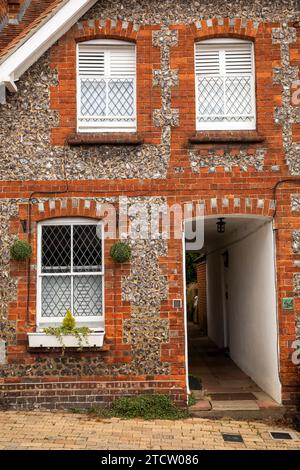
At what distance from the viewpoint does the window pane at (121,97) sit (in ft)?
29.9

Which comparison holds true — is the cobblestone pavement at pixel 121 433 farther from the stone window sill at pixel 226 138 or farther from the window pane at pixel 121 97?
the window pane at pixel 121 97

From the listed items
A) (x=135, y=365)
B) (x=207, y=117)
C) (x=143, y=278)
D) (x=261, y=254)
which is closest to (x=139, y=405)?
(x=135, y=365)

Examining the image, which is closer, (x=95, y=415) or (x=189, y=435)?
(x=189, y=435)

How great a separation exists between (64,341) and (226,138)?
14.4 ft

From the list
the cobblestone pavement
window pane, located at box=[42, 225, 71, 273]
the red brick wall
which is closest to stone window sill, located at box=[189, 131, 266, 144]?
window pane, located at box=[42, 225, 71, 273]

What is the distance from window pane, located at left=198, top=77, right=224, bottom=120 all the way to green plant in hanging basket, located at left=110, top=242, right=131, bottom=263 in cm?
280

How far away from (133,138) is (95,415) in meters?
4.65

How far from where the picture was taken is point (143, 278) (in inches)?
339

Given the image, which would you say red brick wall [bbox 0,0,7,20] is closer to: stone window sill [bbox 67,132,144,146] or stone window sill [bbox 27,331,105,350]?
stone window sill [bbox 67,132,144,146]

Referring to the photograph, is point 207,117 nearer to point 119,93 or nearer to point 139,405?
point 119,93

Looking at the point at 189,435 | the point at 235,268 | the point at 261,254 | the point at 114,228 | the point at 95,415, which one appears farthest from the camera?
the point at 235,268

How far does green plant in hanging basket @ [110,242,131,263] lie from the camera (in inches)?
331

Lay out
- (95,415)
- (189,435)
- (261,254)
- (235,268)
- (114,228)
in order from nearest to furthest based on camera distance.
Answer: (189,435), (95,415), (114,228), (261,254), (235,268)

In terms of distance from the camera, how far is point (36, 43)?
333 inches
